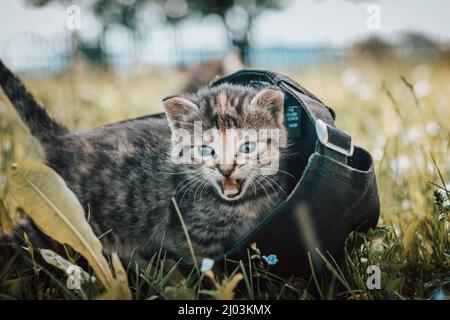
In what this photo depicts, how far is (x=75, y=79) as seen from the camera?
312 centimetres

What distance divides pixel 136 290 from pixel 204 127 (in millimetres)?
531

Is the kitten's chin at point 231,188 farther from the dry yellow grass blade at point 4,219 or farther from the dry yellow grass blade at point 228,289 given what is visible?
the dry yellow grass blade at point 4,219

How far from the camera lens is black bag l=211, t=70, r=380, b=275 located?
122 centimetres

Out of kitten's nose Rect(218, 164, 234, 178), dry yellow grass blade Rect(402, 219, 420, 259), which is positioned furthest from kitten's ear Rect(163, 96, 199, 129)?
dry yellow grass blade Rect(402, 219, 420, 259)

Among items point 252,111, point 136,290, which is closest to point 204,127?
point 252,111

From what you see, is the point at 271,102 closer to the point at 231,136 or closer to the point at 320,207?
the point at 231,136

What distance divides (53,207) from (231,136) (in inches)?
21.0

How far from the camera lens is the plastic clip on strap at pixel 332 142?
1.24 meters

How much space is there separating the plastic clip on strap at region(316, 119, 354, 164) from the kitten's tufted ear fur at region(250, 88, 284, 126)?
217 millimetres

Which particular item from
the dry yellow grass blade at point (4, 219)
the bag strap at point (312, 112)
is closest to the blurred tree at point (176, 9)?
the bag strap at point (312, 112)

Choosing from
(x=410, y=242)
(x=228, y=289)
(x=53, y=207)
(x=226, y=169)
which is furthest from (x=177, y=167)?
(x=410, y=242)

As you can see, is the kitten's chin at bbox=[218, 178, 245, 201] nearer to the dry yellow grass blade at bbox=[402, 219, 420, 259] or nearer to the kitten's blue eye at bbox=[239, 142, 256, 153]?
the kitten's blue eye at bbox=[239, 142, 256, 153]

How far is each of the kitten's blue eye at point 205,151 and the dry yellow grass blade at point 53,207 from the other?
414 mm
